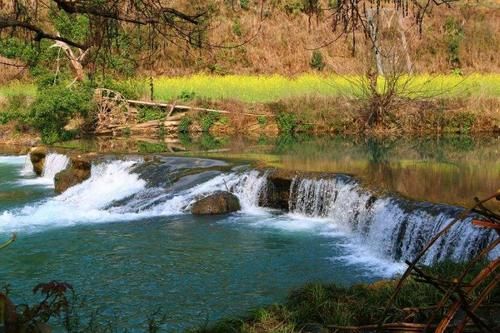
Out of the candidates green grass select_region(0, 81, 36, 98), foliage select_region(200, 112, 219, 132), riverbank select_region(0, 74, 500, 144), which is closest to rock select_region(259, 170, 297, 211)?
riverbank select_region(0, 74, 500, 144)

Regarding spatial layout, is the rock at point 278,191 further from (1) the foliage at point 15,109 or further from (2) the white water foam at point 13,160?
(1) the foliage at point 15,109

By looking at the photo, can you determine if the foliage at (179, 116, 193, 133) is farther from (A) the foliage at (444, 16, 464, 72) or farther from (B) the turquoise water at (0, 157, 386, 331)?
(A) the foliage at (444, 16, 464, 72)

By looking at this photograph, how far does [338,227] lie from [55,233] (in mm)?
4159

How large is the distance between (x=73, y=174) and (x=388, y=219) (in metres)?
7.11

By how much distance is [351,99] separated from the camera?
64.9ft

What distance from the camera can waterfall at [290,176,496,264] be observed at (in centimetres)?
747

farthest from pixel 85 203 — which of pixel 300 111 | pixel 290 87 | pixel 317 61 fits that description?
pixel 317 61

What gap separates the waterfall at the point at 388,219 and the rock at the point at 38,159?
7.11m

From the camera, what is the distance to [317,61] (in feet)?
91.3

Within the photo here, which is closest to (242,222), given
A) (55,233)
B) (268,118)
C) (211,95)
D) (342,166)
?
(55,233)

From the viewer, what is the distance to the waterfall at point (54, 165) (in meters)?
14.6

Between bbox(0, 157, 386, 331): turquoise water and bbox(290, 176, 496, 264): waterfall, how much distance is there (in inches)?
12.1

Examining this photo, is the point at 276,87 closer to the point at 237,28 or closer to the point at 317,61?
the point at 317,61

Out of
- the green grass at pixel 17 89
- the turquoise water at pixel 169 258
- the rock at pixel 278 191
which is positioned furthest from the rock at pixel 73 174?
the green grass at pixel 17 89
